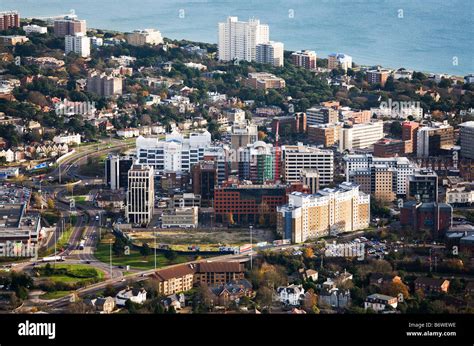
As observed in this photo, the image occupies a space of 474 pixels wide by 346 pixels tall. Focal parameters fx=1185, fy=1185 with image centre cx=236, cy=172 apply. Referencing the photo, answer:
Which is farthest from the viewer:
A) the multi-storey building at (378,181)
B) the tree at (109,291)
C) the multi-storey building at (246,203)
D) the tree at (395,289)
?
the multi-storey building at (378,181)

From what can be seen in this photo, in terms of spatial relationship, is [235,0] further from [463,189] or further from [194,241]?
[194,241]

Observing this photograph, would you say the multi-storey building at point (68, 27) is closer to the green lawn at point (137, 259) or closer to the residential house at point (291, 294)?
the green lawn at point (137, 259)

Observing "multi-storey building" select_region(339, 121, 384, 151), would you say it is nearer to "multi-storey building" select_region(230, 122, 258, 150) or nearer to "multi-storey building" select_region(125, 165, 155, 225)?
"multi-storey building" select_region(230, 122, 258, 150)

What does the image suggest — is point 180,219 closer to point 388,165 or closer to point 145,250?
point 145,250

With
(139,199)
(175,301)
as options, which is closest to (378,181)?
(139,199)

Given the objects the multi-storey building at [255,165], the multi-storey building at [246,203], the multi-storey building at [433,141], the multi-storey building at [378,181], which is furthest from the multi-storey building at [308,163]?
the multi-storey building at [433,141]

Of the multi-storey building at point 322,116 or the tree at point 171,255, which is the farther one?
the multi-storey building at point 322,116
